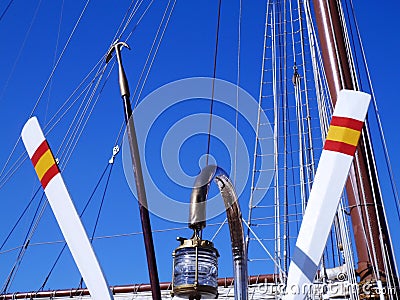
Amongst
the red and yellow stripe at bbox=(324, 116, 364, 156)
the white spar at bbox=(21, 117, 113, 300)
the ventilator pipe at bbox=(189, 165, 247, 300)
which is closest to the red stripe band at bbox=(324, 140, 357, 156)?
the red and yellow stripe at bbox=(324, 116, 364, 156)

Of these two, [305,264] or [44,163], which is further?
[44,163]

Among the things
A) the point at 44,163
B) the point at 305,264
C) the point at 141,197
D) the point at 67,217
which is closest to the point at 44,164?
the point at 44,163

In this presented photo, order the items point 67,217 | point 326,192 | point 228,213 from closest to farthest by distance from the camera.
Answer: point 326,192, point 67,217, point 228,213

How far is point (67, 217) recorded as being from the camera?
1.59 metres

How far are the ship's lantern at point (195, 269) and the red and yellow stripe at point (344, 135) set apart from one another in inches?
18.5

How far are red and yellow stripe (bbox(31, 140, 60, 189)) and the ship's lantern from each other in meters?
0.41

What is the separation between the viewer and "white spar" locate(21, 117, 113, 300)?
1.54 metres

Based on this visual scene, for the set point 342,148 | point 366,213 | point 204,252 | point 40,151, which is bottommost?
point 204,252

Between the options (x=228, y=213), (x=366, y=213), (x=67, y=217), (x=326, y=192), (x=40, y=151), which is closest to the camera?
(x=326, y=192)

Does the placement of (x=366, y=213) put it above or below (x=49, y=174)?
above

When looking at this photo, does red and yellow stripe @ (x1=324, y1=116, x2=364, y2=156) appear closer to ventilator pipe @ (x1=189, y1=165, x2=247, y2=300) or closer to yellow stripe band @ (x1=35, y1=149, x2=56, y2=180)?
ventilator pipe @ (x1=189, y1=165, x2=247, y2=300)

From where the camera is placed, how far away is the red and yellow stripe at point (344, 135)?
1.43 meters

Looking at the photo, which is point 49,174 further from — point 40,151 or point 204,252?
point 204,252

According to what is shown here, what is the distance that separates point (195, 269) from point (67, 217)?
37 centimetres
